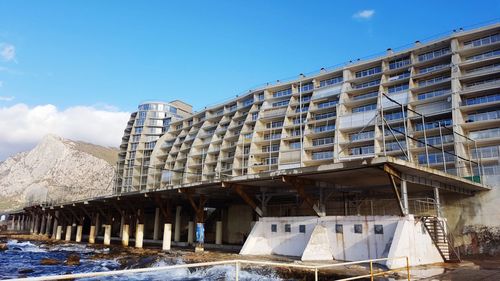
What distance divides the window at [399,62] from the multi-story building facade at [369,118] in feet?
A: 0.60

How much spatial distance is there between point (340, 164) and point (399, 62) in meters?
51.7

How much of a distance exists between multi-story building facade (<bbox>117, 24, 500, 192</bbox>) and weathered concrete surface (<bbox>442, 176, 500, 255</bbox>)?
364cm

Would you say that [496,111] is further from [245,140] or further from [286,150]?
[245,140]

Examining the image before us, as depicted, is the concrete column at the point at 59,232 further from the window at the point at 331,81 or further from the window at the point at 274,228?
the window at the point at 331,81

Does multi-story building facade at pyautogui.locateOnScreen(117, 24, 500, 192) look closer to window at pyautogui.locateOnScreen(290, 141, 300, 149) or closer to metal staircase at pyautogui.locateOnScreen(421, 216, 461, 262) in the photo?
window at pyautogui.locateOnScreen(290, 141, 300, 149)

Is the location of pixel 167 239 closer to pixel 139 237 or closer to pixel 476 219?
pixel 139 237

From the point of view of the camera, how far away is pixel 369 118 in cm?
6631

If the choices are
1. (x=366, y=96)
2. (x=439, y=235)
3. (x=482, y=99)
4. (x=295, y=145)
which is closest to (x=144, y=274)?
(x=439, y=235)

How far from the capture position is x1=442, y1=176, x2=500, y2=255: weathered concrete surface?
36750 mm

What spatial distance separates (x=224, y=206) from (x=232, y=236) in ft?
15.8

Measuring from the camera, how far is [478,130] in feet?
182

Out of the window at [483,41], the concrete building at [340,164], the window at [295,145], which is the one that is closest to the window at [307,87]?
the concrete building at [340,164]

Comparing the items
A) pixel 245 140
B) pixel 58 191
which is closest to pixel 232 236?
pixel 245 140

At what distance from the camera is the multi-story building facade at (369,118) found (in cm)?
5519
